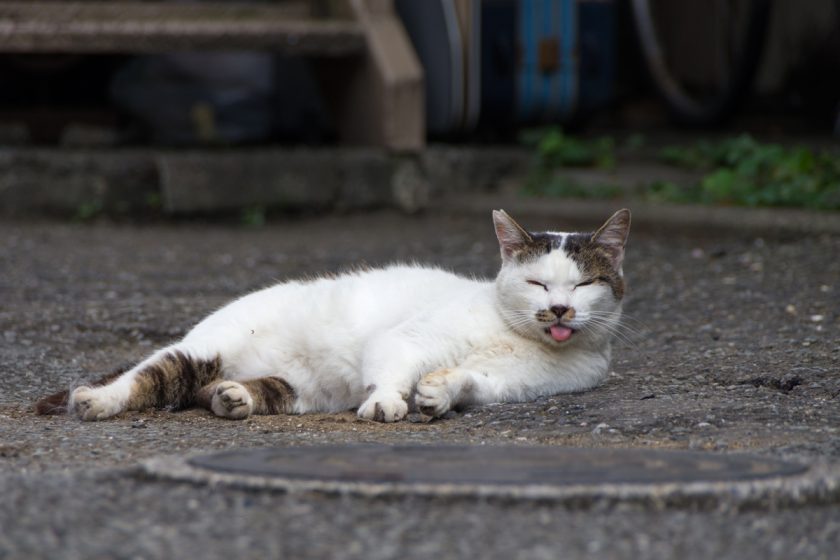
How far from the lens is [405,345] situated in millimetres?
3428

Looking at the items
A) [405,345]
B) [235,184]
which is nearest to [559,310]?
[405,345]

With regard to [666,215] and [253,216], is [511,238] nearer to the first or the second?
[666,215]

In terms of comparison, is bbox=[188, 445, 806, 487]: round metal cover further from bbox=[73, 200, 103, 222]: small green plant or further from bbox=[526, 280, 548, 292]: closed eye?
bbox=[73, 200, 103, 222]: small green plant

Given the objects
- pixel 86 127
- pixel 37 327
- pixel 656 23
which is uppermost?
pixel 656 23

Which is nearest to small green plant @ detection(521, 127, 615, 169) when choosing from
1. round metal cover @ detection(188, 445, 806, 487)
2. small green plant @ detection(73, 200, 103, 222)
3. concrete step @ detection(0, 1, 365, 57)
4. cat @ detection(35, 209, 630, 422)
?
concrete step @ detection(0, 1, 365, 57)

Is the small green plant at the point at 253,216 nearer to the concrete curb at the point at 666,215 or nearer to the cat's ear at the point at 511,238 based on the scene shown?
the concrete curb at the point at 666,215

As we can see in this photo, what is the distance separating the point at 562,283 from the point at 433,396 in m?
0.57

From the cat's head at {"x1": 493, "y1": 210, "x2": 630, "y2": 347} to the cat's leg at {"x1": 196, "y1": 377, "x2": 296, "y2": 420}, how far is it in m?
0.70

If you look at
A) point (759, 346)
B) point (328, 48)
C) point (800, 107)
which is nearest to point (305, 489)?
point (759, 346)

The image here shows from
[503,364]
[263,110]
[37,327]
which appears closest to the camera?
[503,364]

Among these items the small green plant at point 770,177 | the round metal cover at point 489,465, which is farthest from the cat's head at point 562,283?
the small green plant at point 770,177

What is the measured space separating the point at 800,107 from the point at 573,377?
578 cm

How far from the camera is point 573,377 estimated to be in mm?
3537

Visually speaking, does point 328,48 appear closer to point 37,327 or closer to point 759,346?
point 37,327
